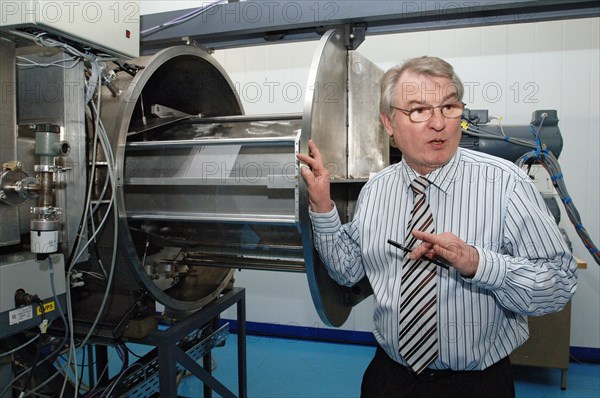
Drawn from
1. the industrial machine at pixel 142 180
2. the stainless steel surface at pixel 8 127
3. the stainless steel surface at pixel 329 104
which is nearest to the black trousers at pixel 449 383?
Result: the industrial machine at pixel 142 180

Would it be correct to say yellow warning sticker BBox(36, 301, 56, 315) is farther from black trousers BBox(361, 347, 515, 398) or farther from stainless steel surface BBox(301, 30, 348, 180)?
black trousers BBox(361, 347, 515, 398)

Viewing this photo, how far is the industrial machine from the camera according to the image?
1.19 meters

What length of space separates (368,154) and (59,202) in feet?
3.27

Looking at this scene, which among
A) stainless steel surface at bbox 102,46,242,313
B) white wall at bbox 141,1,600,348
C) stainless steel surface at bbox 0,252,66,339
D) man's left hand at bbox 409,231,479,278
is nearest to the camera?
man's left hand at bbox 409,231,479,278

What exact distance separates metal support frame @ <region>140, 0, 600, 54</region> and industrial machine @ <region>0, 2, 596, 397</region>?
0.27ft

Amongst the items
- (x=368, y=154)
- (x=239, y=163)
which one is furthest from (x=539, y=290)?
(x=239, y=163)

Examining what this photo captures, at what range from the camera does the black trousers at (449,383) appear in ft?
3.86

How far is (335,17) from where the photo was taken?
144 cm

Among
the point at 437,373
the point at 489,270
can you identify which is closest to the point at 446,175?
the point at 489,270

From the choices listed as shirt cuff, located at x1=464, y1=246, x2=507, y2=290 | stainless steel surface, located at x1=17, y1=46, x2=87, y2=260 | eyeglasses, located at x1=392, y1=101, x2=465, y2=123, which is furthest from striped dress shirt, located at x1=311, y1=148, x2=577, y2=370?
stainless steel surface, located at x1=17, y1=46, x2=87, y2=260

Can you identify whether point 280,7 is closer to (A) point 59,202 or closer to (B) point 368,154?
(B) point 368,154

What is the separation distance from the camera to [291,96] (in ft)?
10.9

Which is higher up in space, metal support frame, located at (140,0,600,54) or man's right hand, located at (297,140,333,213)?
metal support frame, located at (140,0,600,54)

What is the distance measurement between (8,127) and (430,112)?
46.1 inches
